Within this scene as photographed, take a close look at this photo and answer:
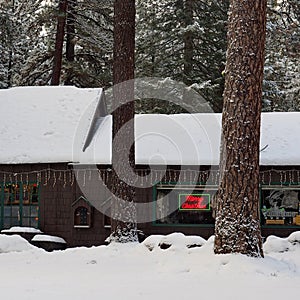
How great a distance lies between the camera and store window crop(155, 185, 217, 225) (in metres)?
12.9

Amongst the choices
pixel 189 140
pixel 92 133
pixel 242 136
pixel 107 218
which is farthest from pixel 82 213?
pixel 242 136

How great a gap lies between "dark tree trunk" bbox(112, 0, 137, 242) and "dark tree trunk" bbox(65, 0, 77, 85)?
1091 centimetres

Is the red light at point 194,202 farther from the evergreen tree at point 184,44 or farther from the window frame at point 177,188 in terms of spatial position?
the evergreen tree at point 184,44

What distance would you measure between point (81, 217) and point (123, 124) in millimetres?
3944

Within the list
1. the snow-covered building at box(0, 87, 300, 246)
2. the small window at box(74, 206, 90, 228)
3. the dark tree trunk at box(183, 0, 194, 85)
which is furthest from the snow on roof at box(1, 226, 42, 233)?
the dark tree trunk at box(183, 0, 194, 85)

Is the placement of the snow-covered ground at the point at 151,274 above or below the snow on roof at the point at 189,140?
below

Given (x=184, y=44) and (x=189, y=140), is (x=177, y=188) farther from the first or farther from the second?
(x=184, y=44)

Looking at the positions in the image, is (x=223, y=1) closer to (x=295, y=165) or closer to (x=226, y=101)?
(x=295, y=165)

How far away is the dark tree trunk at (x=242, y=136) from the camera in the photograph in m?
6.61

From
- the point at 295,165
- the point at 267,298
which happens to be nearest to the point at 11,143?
the point at 295,165

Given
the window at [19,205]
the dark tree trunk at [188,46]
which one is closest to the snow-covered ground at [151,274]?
the window at [19,205]

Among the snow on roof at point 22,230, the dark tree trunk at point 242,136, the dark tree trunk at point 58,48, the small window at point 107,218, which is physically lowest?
the snow on roof at point 22,230

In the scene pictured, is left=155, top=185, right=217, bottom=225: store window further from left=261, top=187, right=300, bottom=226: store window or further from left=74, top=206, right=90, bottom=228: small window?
left=74, top=206, right=90, bottom=228: small window

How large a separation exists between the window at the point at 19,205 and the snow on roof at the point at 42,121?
30.8 inches
